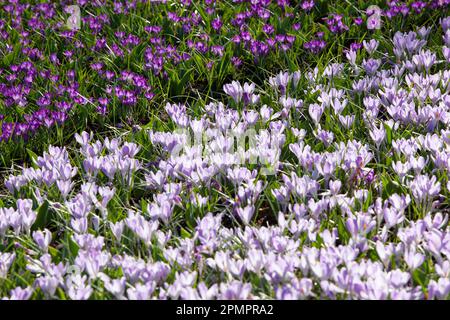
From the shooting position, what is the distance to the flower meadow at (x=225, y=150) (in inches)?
124

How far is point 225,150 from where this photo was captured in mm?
4055

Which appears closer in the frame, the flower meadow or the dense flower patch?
the flower meadow

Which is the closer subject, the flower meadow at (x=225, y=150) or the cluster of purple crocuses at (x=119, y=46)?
the flower meadow at (x=225, y=150)

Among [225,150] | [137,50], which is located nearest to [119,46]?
[137,50]

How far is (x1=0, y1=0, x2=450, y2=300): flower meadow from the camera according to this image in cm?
315

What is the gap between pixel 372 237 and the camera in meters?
3.42

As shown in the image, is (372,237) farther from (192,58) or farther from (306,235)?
(192,58)

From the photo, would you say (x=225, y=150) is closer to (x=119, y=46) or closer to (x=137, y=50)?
(x=137, y=50)

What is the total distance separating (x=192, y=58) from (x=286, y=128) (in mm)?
1100

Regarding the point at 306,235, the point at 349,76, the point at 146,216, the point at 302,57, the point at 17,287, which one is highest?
the point at 302,57

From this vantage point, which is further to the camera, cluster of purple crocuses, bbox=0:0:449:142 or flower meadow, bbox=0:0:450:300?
cluster of purple crocuses, bbox=0:0:449:142

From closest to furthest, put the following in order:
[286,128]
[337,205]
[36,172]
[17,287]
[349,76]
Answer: [17,287] < [337,205] < [36,172] < [286,128] < [349,76]

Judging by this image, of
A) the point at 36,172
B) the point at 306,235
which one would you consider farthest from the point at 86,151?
the point at 306,235

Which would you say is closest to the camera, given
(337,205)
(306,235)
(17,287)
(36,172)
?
(17,287)
